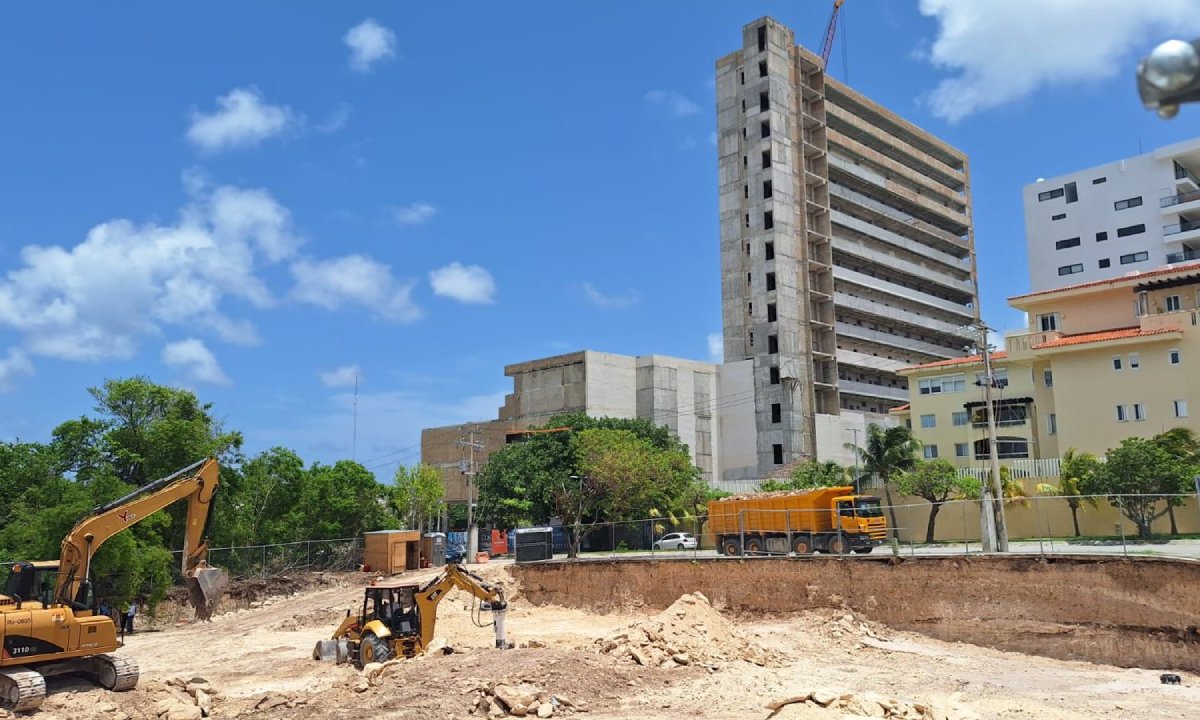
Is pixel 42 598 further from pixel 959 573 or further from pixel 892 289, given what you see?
pixel 892 289

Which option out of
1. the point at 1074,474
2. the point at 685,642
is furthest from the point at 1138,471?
the point at 685,642

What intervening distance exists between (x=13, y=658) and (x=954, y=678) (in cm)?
2263

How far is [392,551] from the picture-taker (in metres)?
48.9

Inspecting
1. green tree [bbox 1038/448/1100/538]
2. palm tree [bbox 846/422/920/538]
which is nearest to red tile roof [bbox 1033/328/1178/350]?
green tree [bbox 1038/448/1100/538]

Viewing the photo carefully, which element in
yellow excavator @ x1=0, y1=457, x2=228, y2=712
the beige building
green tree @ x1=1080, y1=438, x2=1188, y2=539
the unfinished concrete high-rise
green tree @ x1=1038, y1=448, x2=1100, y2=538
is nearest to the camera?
yellow excavator @ x1=0, y1=457, x2=228, y2=712

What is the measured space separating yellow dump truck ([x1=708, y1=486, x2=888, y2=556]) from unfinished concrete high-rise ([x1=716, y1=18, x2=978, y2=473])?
45.6 m

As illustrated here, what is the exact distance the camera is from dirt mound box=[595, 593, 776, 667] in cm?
2415

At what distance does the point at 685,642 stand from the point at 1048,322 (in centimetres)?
4701

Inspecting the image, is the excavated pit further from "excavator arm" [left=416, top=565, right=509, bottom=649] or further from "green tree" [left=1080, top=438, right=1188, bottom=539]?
"excavator arm" [left=416, top=565, right=509, bottom=649]

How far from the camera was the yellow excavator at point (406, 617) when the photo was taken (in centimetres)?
2547

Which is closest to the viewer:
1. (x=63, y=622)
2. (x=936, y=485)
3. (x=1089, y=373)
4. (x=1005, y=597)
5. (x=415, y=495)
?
(x=63, y=622)

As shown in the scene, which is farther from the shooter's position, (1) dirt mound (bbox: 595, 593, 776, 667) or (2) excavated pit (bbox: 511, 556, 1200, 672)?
(2) excavated pit (bbox: 511, 556, 1200, 672)

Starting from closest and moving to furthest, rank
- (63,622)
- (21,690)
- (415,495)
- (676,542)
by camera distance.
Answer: (21,690), (63,622), (676,542), (415,495)

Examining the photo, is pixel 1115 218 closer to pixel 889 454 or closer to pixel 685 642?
pixel 889 454
